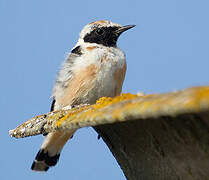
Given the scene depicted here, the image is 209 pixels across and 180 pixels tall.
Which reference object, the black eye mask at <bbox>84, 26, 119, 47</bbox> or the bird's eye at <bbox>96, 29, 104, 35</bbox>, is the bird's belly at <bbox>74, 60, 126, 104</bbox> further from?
the bird's eye at <bbox>96, 29, 104, 35</bbox>

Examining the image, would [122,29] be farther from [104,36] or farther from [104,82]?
[104,82]

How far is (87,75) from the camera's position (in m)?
5.04

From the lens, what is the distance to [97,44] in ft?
18.5

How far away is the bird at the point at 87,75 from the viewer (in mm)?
5059

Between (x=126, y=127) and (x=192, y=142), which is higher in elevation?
(x=126, y=127)

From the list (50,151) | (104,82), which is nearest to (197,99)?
(104,82)

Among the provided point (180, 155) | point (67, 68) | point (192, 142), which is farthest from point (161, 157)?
point (67, 68)

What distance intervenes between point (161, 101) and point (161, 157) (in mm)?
920

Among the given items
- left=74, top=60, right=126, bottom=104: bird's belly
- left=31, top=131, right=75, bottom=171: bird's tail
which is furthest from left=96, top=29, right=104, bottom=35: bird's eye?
left=31, top=131, right=75, bottom=171: bird's tail

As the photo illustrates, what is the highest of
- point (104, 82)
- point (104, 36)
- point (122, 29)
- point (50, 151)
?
point (122, 29)

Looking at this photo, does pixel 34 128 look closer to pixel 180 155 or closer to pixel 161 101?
pixel 180 155

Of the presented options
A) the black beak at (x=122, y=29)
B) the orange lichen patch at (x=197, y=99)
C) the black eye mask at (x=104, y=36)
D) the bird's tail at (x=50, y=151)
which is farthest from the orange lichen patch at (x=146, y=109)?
the black beak at (x=122, y=29)

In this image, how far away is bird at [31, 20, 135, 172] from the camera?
5059 millimetres

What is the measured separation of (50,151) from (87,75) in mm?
1220
